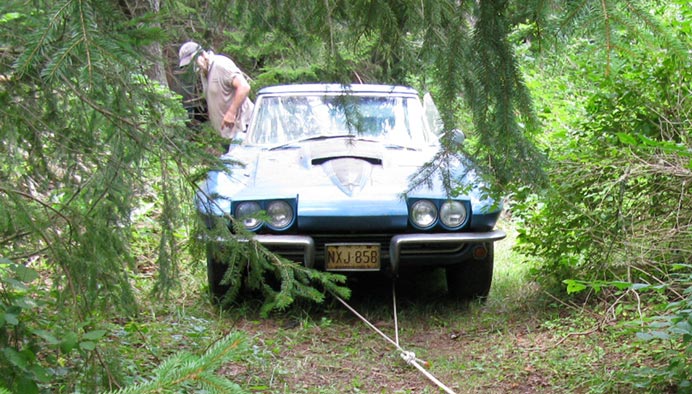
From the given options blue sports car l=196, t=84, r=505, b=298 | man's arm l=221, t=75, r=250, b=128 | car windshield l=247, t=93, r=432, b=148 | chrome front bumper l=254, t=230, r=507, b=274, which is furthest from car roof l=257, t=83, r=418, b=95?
chrome front bumper l=254, t=230, r=507, b=274

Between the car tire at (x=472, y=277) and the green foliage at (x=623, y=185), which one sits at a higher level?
the green foliage at (x=623, y=185)

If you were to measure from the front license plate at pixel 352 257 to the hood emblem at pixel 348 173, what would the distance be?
359 millimetres

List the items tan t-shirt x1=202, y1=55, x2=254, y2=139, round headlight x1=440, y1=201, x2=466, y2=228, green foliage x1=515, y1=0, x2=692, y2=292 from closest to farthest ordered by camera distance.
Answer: green foliage x1=515, y1=0, x2=692, y2=292 < round headlight x1=440, y1=201, x2=466, y2=228 < tan t-shirt x1=202, y1=55, x2=254, y2=139

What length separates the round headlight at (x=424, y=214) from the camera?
193 inches

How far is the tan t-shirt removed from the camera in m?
7.87

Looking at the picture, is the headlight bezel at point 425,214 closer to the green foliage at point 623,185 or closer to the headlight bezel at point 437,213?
the headlight bezel at point 437,213

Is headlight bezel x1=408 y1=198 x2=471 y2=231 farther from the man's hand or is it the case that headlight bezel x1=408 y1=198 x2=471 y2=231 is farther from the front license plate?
the man's hand

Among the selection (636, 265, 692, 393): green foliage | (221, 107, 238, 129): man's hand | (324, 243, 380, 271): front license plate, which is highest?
(221, 107, 238, 129): man's hand

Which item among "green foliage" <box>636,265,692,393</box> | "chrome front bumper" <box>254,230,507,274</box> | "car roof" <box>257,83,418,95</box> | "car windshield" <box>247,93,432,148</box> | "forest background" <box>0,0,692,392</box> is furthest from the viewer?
"car roof" <box>257,83,418,95</box>

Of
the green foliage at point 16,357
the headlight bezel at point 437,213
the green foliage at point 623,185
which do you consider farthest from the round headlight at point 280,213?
the green foliage at point 16,357

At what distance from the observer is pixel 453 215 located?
4.91 m

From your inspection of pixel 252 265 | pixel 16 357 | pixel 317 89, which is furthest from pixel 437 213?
pixel 16 357

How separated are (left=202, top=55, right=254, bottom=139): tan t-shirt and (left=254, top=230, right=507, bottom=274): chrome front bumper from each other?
3.29m

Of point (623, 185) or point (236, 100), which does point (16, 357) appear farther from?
point (236, 100)
